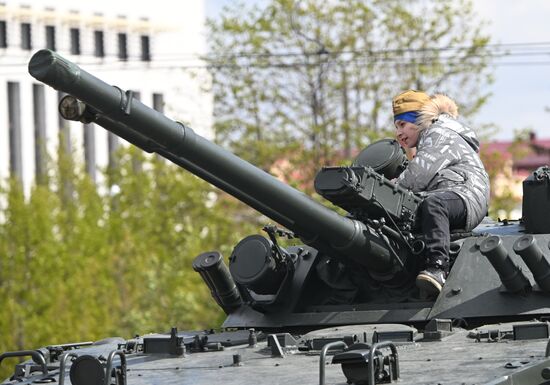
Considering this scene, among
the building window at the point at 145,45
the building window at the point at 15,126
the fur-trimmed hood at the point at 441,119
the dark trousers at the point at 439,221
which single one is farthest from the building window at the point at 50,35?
the dark trousers at the point at 439,221

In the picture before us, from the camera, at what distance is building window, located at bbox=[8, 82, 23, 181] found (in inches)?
2805

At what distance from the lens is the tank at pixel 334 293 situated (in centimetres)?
1145

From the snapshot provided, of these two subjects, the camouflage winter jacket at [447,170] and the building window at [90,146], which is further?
the building window at [90,146]

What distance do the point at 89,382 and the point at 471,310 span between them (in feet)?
11.0

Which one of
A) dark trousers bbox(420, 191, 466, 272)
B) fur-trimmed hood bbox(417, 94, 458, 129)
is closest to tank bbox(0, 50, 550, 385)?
dark trousers bbox(420, 191, 466, 272)

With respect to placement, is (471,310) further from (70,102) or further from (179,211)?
(179,211)

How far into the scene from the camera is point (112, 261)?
153ft

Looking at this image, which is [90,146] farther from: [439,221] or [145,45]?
[439,221]

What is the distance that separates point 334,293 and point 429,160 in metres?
1.43

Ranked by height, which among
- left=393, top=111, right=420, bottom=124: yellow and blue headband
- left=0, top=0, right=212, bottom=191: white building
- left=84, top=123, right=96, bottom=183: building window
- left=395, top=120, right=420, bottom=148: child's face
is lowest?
left=395, top=120, right=420, bottom=148: child's face

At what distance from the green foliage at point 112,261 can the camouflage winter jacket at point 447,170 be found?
73.5 ft

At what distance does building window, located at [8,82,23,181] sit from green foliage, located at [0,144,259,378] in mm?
20204

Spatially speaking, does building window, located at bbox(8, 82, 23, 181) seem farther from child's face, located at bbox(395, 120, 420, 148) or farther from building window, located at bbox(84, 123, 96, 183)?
child's face, located at bbox(395, 120, 420, 148)

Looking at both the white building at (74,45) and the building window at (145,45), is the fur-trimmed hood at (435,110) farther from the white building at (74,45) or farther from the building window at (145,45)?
the building window at (145,45)
